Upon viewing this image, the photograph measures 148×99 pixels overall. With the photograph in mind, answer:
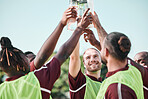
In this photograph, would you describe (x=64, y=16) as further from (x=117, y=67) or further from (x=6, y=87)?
(x=6, y=87)

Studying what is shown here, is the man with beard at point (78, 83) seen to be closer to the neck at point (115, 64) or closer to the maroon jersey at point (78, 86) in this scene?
the maroon jersey at point (78, 86)

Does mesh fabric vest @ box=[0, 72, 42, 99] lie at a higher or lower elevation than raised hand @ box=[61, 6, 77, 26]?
lower

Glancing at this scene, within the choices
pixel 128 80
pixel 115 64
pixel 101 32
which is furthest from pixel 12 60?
pixel 101 32

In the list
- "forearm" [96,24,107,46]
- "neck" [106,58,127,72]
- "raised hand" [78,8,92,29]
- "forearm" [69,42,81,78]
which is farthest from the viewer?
"forearm" [69,42,81,78]

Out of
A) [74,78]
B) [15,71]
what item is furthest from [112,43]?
[74,78]

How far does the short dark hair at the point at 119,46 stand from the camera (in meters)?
3.24

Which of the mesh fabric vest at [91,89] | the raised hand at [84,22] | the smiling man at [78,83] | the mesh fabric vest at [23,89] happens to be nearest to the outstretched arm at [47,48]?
the mesh fabric vest at [23,89]

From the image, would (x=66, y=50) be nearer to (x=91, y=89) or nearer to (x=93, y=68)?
(x=91, y=89)

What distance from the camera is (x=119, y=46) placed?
324cm

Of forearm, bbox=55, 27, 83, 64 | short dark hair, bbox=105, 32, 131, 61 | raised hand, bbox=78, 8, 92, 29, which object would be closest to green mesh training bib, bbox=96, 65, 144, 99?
short dark hair, bbox=105, 32, 131, 61

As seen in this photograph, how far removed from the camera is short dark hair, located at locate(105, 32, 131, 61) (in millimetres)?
3236

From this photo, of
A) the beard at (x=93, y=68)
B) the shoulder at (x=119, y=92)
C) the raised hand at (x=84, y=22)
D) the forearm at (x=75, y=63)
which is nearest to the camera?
the shoulder at (x=119, y=92)

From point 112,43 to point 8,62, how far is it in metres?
1.51

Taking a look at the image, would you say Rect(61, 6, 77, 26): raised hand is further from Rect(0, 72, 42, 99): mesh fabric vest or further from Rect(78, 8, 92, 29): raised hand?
Rect(0, 72, 42, 99): mesh fabric vest
